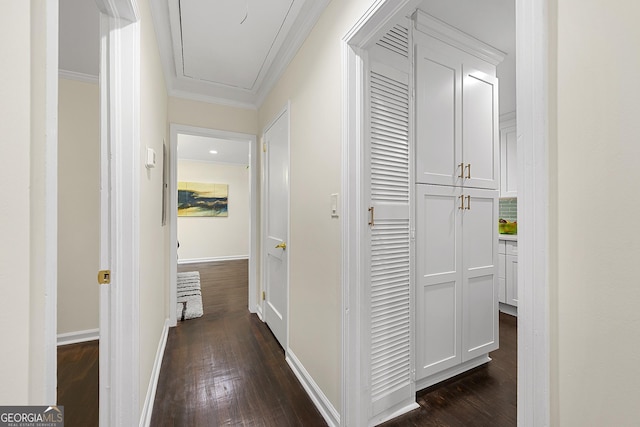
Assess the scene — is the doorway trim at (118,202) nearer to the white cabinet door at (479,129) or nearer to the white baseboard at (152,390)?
the white baseboard at (152,390)

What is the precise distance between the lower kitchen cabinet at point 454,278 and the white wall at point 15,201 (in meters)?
1.75

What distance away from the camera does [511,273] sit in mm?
3338

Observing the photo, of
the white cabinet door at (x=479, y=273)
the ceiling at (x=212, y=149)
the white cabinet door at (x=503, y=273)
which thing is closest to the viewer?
the white cabinet door at (x=479, y=273)

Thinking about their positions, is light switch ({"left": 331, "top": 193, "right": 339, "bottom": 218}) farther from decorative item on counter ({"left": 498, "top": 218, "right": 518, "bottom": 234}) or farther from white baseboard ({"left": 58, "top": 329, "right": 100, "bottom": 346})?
decorative item on counter ({"left": 498, "top": 218, "right": 518, "bottom": 234})

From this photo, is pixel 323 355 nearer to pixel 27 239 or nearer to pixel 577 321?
pixel 577 321

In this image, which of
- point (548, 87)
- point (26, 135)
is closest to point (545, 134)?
point (548, 87)

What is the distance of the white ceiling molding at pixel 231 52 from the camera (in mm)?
1796

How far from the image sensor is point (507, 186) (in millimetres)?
3648

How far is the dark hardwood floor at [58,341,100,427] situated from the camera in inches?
65.4

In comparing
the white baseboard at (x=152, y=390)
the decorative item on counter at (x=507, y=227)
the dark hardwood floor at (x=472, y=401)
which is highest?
the decorative item on counter at (x=507, y=227)

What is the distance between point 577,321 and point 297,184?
5.71 feet

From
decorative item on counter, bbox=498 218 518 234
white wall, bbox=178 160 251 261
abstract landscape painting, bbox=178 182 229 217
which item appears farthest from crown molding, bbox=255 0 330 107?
abstract landscape painting, bbox=178 182 229 217

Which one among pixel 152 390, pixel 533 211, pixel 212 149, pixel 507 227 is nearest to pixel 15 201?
pixel 533 211

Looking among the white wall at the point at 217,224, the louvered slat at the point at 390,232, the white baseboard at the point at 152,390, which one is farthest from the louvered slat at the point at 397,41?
the white wall at the point at 217,224
